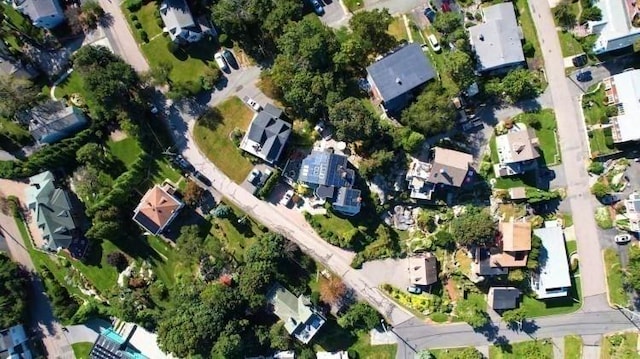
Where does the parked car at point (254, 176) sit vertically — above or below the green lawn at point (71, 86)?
below

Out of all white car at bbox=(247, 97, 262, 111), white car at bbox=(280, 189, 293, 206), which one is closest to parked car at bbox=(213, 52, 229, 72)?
white car at bbox=(247, 97, 262, 111)

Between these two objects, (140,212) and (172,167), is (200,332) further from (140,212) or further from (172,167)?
(172,167)

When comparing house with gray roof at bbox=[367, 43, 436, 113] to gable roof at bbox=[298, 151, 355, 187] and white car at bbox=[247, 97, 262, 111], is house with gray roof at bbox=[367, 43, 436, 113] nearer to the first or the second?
gable roof at bbox=[298, 151, 355, 187]

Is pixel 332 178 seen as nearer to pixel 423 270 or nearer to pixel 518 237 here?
pixel 423 270

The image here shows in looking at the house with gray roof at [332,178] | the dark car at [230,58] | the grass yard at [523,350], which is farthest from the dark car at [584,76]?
the dark car at [230,58]

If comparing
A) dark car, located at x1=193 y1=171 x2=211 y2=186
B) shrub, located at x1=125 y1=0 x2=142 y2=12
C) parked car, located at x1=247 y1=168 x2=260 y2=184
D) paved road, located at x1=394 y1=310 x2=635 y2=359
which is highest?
shrub, located at x1=125 y1=0 x2=142 y2=12

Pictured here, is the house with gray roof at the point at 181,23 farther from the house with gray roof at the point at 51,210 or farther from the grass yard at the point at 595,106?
the grass yard at the point at 595,106

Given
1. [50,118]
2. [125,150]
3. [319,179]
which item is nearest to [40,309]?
[125,150]
